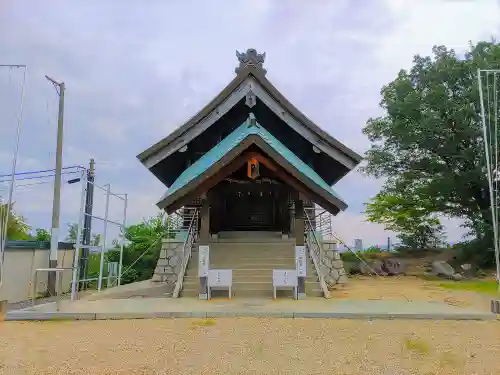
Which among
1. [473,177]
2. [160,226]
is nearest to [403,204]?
[473,177]

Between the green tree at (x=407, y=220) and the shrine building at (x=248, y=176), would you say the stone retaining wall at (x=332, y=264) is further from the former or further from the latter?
the green tree at (x=407, y=220)

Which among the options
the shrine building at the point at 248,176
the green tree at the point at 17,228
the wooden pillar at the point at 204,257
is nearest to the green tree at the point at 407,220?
the shrine building at the point at 248,176

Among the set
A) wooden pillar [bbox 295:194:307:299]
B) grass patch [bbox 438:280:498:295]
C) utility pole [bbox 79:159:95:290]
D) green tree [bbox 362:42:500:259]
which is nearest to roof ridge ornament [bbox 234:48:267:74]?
wooden pillar [bbox 295:194:307:299]

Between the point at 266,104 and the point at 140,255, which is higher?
the point at 266,104

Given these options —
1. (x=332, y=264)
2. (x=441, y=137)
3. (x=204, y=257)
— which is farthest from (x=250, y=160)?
(x=441, y=137)

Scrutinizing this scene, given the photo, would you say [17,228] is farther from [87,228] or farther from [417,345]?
[417,345]

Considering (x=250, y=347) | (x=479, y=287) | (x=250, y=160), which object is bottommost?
(x=250, y=347)

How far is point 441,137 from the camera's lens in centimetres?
1991

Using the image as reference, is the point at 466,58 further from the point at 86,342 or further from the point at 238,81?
the point at 86,342

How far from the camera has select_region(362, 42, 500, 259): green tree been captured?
1906cm

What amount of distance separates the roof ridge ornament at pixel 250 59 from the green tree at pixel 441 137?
11.0 meters

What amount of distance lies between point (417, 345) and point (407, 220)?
17.8m

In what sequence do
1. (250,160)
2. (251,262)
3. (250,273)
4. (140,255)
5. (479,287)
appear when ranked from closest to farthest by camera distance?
(250,160) < (250,273) < (251,262) < (479,287) < (140,255)

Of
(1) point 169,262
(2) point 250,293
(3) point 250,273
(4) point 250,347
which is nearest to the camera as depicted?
(4) point 250,347
